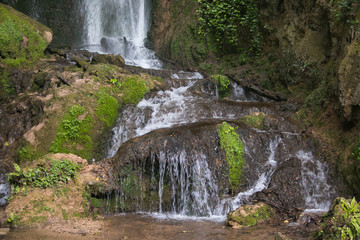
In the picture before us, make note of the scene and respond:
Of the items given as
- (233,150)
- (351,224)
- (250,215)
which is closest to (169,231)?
(250,215)

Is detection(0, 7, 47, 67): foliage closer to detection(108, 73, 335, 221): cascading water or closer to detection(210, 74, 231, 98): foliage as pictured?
detection(210, 74, 231, 98): foliage

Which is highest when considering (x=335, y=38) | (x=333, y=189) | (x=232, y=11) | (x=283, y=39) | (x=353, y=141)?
(x=232, y=11)

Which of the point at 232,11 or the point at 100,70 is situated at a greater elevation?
the point at 232,11

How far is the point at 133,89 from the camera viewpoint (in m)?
9.66

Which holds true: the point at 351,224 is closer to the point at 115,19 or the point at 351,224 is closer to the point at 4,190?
the point at 4,190

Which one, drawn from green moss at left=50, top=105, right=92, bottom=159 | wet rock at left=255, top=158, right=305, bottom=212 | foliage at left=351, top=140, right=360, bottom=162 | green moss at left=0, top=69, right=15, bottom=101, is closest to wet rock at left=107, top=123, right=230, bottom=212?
wet rock at left=255, top=158, right=305, bottom=212

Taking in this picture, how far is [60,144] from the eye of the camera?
765 centimetres

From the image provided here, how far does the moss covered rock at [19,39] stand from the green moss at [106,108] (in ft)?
15.4

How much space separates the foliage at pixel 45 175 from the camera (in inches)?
221

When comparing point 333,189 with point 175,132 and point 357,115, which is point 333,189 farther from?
point 175,132

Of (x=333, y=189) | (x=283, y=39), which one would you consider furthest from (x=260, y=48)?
(x=333, y=189)

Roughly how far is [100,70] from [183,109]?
10.0 ft

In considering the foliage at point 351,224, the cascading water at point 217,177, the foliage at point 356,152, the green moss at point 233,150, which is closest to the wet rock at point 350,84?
the foliage at point 356,152

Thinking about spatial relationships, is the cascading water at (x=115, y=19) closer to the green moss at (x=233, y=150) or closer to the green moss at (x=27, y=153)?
the green moss at (x=27, y=153)
